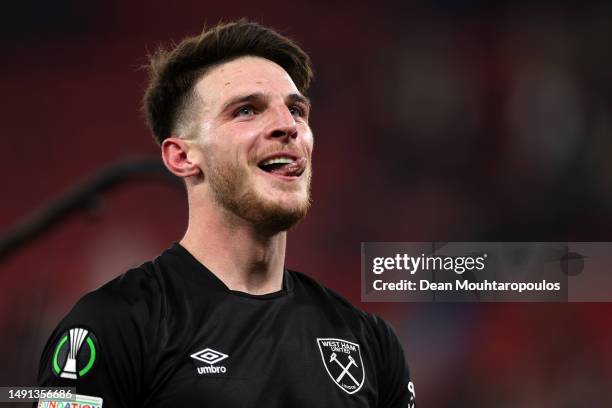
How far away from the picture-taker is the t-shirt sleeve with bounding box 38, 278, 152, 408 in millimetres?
2158

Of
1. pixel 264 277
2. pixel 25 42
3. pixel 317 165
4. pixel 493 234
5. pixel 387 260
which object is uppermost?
pixel 25 42

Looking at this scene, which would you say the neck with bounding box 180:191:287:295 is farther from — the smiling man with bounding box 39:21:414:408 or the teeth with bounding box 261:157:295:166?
the teeth with bounding box 261:157:295:166

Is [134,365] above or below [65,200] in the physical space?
below

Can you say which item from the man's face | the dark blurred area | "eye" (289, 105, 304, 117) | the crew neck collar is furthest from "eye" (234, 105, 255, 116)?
the dark blurred area

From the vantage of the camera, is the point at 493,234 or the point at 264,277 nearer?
the point at 264,277

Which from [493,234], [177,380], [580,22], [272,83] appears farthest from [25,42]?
[177,380]

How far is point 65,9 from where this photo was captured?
7.76 metres

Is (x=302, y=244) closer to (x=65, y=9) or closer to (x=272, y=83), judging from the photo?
(x=65, y=9)

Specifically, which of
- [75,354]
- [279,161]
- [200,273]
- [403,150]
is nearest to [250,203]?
[279,161]

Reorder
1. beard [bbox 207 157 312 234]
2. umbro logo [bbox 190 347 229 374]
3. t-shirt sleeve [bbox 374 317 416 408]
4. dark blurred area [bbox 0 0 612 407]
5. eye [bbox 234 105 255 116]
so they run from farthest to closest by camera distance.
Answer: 1. dark blurred area [bbox 0 0 612 407]
2. t-shirt sleeve [bbox 374 317 416 408]
3. eye [bbox 234 105 255 116]
4. beard [bbox 207 157 312 234]
5. umbro logo [bbox 190 347 229 374]

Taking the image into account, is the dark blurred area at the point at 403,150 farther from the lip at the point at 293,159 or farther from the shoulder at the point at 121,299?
the shoulder at the point at 121,299

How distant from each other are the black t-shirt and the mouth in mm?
357

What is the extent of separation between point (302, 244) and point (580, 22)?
333 centimetres

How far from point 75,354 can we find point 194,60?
1.04 m
